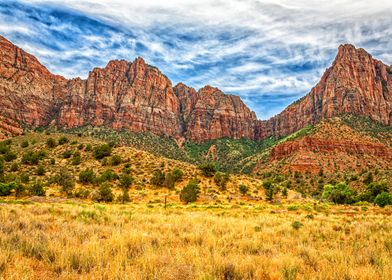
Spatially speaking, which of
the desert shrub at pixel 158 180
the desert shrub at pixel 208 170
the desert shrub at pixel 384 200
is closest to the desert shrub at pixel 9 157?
the desert shrub at pixel 158 180

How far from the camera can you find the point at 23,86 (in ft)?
608

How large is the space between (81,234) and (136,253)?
258cm

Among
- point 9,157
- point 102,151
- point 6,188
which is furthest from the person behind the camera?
point 102,151

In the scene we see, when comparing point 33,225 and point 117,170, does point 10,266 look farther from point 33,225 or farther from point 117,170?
point 117,170

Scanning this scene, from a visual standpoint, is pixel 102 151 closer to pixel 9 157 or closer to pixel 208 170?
pixel 9 157

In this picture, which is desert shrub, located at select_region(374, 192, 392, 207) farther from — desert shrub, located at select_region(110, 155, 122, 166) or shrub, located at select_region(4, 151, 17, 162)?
shrub, located at select_region(4, 151, 17, 162)

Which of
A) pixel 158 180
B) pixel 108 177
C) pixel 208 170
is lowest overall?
pixel 158 180

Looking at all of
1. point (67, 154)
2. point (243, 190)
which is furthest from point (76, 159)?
point (243, 190)

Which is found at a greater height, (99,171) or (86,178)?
(99,171)

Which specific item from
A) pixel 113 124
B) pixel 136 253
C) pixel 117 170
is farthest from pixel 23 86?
pixel 136 253

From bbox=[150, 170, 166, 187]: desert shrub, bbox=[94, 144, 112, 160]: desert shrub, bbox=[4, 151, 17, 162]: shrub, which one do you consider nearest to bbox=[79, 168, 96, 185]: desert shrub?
bbox=[150, 170, 166, 187]: desert shrub

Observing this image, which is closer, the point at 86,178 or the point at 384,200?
the point at 384,200

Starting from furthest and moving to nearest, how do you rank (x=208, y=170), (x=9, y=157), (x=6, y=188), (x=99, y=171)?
(x=208, y=170) → (x=9, y=157) → (x=99, y=171) → (x=6, y=188)

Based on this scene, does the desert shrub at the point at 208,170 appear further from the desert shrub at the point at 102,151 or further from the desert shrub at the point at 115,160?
the desert shrub at the point at 102,151
